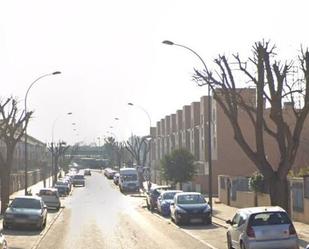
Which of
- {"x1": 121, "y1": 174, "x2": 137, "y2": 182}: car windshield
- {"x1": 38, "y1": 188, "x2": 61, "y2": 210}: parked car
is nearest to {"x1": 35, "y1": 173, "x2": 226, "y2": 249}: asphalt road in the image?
{"x1": 38, "y1": 188, "x2": 61, "y2": 210}: parked car

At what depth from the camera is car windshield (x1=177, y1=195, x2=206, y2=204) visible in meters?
35.0

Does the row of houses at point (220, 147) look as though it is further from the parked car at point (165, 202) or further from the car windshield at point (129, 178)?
the parked car at point (165, 202)

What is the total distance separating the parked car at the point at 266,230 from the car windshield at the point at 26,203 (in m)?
14.1

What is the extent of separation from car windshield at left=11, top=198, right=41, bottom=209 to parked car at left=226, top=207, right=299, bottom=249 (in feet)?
46.3

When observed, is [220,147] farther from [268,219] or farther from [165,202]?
[268,219]

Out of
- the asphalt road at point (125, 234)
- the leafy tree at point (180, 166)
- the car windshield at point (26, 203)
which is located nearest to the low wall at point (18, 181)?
the leafy tree at point (180, 166)

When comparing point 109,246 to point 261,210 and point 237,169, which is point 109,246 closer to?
point 261,210

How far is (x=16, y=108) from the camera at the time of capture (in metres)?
48.5

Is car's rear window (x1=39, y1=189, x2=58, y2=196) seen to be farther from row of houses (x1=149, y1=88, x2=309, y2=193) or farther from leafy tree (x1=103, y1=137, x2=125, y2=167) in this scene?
leafy tree (x1=103, y1=137, x2=125, y2=167)

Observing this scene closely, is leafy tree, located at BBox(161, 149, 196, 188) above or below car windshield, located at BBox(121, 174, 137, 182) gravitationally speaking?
above

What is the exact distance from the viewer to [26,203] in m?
31.8

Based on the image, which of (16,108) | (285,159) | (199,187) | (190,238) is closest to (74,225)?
(190,238)

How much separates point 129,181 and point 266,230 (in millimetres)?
61442

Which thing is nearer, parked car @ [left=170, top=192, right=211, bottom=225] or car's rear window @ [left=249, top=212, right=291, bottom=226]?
car's rear window @ [left=249, top=212, right=291, bottom=226]
